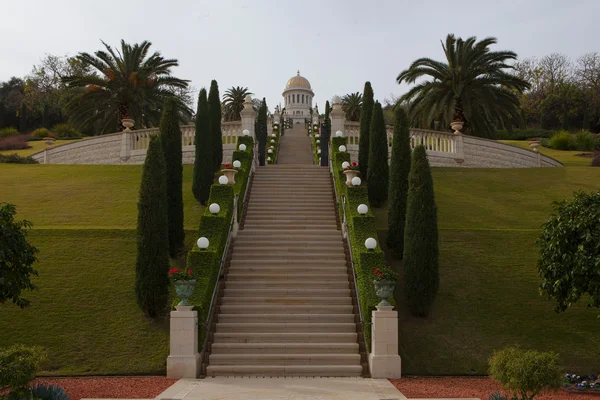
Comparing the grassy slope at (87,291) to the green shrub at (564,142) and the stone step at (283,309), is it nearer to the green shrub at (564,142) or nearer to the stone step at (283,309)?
the stone step at (283,309)

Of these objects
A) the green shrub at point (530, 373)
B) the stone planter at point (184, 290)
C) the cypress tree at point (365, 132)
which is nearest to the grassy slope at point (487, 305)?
the green shrub at point (530, 373)

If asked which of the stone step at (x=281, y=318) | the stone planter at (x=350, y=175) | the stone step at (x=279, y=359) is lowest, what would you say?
the stone step at (x=279, y=359)

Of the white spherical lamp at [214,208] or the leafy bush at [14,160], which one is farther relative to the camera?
the leafy bush at [14,160]

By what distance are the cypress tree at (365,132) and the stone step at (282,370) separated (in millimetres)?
12843

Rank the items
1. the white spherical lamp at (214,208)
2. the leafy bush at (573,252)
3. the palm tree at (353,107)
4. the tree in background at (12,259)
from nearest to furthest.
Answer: the leafy bush at (573,252)
the tree in background at (12,259)
the white spherical lamp at (214,208)
the palm tree at (353,107)

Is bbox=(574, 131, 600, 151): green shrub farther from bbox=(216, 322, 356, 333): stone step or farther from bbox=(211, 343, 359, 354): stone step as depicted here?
bbox=(211, 343, 359, 354): stone step

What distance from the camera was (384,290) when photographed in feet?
39.3

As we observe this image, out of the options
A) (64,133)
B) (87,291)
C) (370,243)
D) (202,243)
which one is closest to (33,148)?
(64,133)

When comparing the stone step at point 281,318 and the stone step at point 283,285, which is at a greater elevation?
the stone step at point 283,285

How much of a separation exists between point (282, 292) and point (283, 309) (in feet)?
2.35

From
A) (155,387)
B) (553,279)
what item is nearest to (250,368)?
(155,387)

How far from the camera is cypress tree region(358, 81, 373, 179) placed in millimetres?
23438

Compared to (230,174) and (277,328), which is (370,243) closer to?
(277,328)

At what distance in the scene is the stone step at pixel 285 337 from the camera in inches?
500
